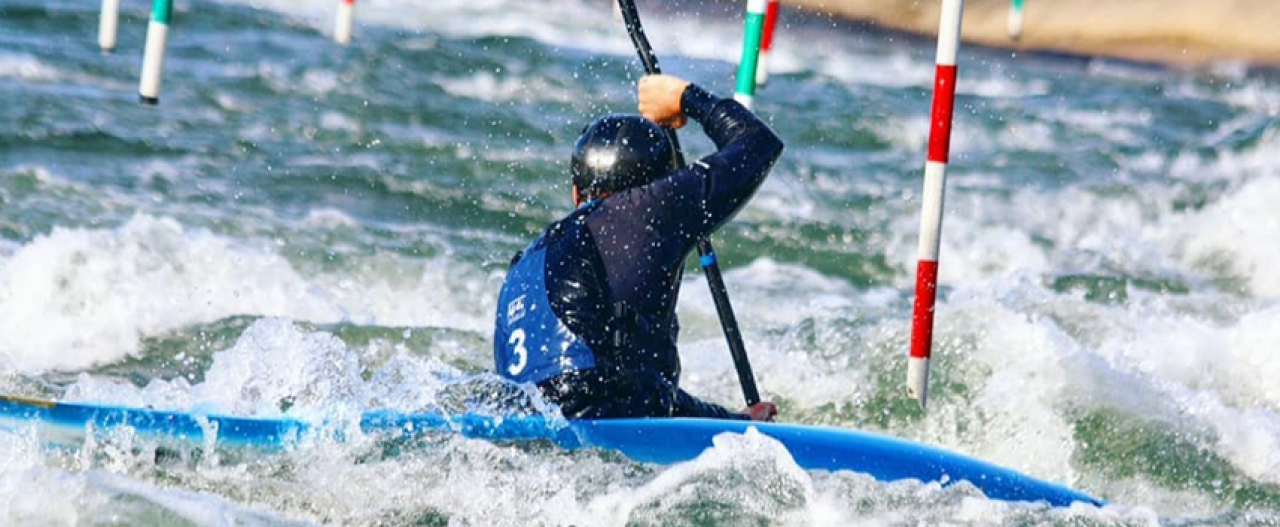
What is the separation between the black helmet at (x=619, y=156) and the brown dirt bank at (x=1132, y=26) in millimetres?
11402

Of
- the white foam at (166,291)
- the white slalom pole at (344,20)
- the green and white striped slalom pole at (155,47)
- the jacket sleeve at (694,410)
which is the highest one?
the white slalom pole at (344,20)

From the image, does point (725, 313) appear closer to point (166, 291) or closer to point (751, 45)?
point (751, 45)

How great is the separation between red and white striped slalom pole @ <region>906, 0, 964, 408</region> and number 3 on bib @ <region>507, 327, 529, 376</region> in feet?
4.67

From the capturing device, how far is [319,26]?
14.0 metres

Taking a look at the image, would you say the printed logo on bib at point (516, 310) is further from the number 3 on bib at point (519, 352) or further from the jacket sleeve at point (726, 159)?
the jacket sleeve at point (726, 159)

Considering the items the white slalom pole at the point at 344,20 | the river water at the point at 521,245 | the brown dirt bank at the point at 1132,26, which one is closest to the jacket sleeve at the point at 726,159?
the river water at the point at 521,245

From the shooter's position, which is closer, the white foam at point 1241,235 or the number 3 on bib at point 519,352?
the number 3 on bib at point 519,352

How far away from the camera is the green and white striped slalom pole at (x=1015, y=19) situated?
49.3 ft

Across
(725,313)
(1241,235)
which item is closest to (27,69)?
(1241,235)

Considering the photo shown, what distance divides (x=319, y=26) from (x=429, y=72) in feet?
6.12

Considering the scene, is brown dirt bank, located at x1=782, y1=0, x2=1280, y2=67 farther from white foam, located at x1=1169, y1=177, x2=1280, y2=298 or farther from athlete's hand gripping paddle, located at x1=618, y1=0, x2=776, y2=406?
athlete's hand gripping paddle, located at x1=618, y1=0, x2=776, y2=406

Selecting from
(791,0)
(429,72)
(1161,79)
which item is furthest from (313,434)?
(791,0)

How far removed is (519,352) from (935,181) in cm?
152

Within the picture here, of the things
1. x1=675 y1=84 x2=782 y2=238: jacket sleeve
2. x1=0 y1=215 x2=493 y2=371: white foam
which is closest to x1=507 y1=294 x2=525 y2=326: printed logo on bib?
x1=675 y1=84 x2=782 y2=238: jacket sleeve
